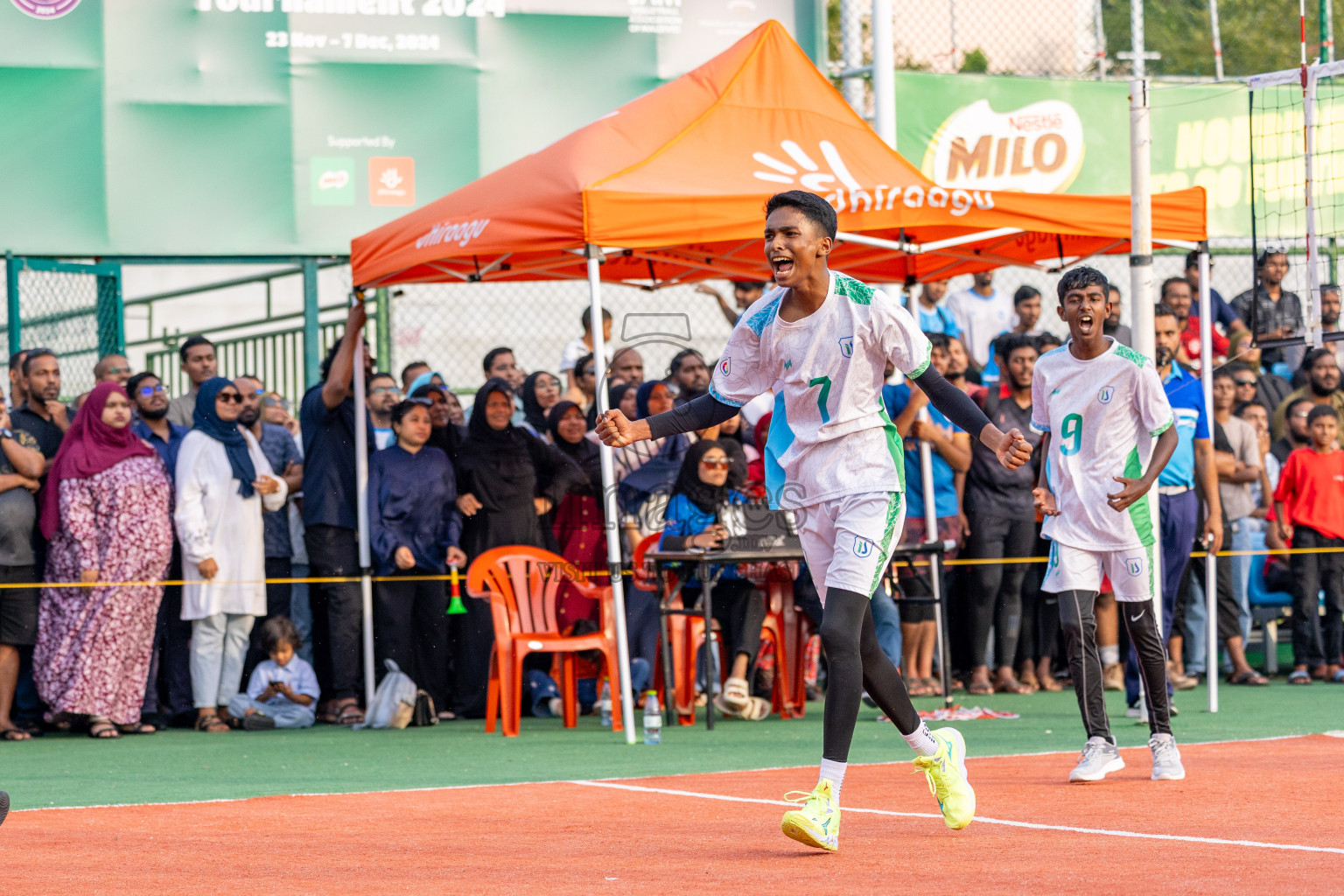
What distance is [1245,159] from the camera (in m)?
17.5

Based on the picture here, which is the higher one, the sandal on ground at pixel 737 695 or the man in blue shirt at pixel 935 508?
the man in blue shirt at pixel 935 508

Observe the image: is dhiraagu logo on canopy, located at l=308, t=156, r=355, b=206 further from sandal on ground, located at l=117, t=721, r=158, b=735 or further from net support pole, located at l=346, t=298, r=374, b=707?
sandal on ground, located at l=117, t=721, r=158, b=735

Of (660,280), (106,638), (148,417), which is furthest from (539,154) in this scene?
(106,638)

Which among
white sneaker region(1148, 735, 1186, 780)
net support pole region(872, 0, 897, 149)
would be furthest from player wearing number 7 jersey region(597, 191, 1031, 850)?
net support pole region(872, 0, 897, 149)

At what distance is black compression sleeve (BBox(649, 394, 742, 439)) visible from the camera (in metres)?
6.05

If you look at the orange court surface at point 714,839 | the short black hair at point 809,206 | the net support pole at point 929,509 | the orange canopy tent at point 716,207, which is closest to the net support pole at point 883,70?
the orange canopy tent at point 716,207

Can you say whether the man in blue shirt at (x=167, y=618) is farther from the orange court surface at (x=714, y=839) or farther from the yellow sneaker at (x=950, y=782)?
the yellow sneaker at (x=950, y=782)

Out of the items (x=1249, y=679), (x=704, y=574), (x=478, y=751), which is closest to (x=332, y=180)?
(x=704, y=574)

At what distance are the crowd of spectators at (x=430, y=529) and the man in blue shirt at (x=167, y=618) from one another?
2cm

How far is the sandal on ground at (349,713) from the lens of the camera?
11344 millimetres

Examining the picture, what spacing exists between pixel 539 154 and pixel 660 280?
2.38 metres

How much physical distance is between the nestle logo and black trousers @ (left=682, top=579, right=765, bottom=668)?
263 centimetres

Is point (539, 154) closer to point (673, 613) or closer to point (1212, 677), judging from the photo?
point (673, 613)

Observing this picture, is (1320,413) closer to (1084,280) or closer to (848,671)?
(1084,280)
